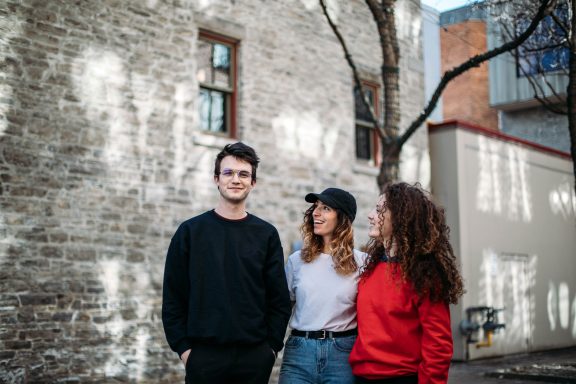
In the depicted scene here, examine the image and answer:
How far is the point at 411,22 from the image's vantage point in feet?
50.6

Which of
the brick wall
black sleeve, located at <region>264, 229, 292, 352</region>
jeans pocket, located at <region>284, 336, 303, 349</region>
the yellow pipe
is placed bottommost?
the yellow pipe

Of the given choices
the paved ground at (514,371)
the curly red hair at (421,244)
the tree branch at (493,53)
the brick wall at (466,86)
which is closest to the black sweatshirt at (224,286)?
the curly red hair at (421,244)

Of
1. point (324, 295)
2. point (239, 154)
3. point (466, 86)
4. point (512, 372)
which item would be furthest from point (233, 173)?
point (466, 86)

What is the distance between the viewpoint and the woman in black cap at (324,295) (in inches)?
155

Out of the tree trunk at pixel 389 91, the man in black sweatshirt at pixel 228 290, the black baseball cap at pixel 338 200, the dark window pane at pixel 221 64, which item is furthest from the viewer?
the dark window pane at pixel 221 64

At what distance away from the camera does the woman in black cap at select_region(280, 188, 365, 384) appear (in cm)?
394

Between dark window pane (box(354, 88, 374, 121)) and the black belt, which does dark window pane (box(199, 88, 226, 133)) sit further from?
the black belt

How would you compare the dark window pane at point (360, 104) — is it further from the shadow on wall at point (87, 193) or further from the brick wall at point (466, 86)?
the brick wall at point (466, 86)

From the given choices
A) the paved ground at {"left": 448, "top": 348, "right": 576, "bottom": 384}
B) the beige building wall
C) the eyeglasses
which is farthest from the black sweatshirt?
the beige building wall

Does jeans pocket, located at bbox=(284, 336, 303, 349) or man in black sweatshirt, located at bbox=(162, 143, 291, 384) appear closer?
man in black sweatshirt, located at bbox=(162, 143, 291, 384)

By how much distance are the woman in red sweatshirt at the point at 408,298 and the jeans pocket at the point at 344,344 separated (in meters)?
0.14

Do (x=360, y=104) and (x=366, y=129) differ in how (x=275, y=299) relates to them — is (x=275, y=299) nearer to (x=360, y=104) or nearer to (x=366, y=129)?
(x=360, y=104)

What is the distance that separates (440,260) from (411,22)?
12638 millimetres

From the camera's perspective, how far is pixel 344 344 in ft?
13.0
